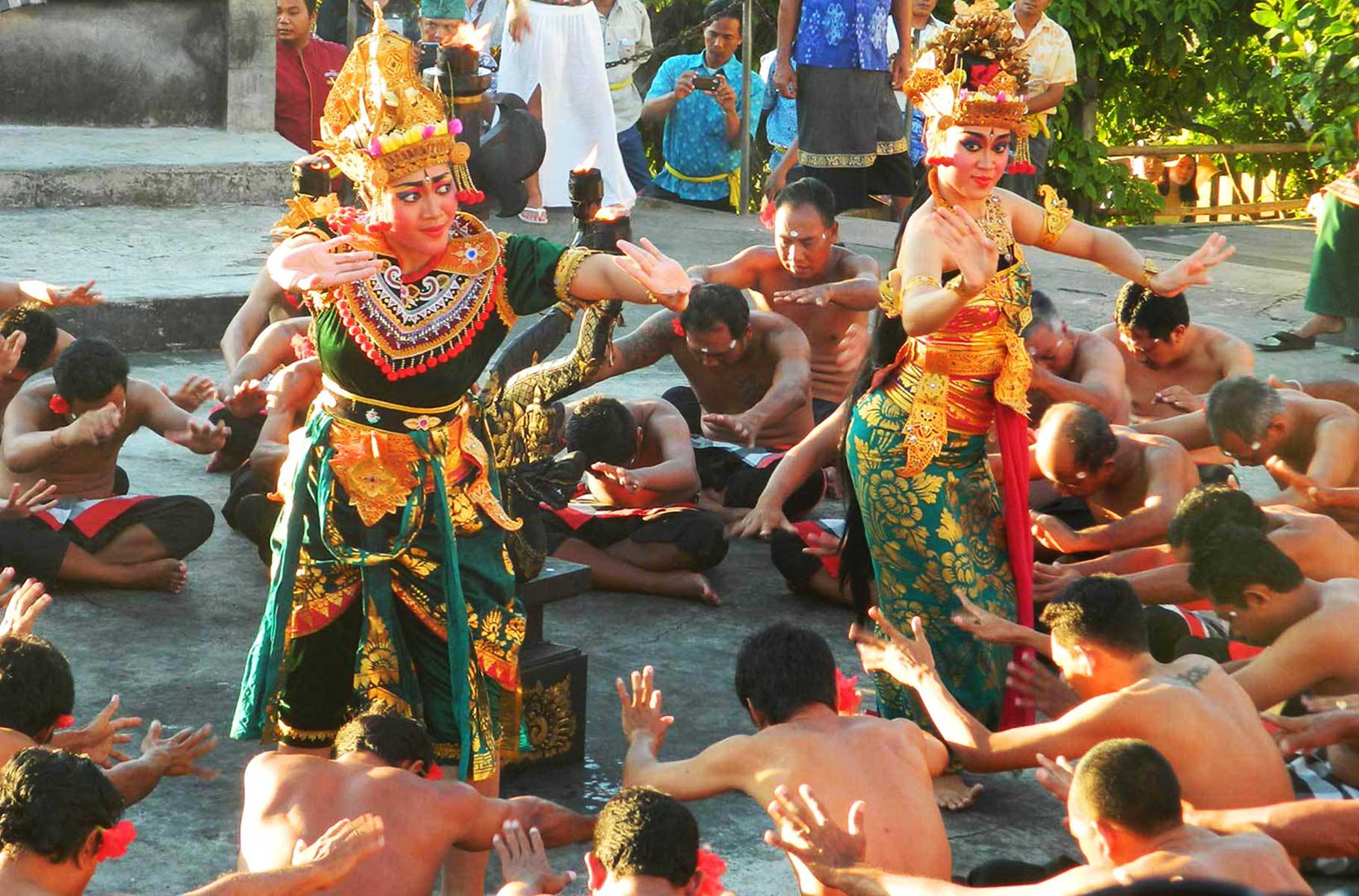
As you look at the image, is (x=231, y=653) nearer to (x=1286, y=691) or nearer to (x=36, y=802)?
(x=36, y=802)

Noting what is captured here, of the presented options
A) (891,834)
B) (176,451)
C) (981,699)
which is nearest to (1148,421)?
(981,699)

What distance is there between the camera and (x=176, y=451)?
751cm

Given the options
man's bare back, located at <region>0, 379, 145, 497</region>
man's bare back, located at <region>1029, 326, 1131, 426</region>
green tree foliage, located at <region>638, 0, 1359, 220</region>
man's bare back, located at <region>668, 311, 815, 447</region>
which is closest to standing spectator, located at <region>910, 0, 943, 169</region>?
green tree foliage, located at <region>638, 0, 1359, 220</region>

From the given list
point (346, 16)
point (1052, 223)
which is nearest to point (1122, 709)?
point (1052, 223)

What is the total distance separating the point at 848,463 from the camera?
498 centimetres

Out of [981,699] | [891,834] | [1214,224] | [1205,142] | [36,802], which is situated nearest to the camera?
[36,802]

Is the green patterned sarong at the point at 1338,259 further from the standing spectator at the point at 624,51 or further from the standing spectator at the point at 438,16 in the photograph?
the standing spectator at the point at 438,16

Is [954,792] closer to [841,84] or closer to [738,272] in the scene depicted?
[738,272]

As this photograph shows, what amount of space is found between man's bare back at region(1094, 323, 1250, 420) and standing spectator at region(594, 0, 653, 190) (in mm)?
5185

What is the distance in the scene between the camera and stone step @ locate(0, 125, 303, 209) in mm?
Result: 9836

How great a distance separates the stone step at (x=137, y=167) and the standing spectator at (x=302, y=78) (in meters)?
0.46

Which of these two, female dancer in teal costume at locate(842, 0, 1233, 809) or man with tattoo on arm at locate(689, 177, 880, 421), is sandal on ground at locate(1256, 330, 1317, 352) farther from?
female dancer in teal costume at locate(842, 0, 1233, 809)

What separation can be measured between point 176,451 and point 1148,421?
12.4 feet

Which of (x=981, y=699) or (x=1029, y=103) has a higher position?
(x=1029, y=103)
